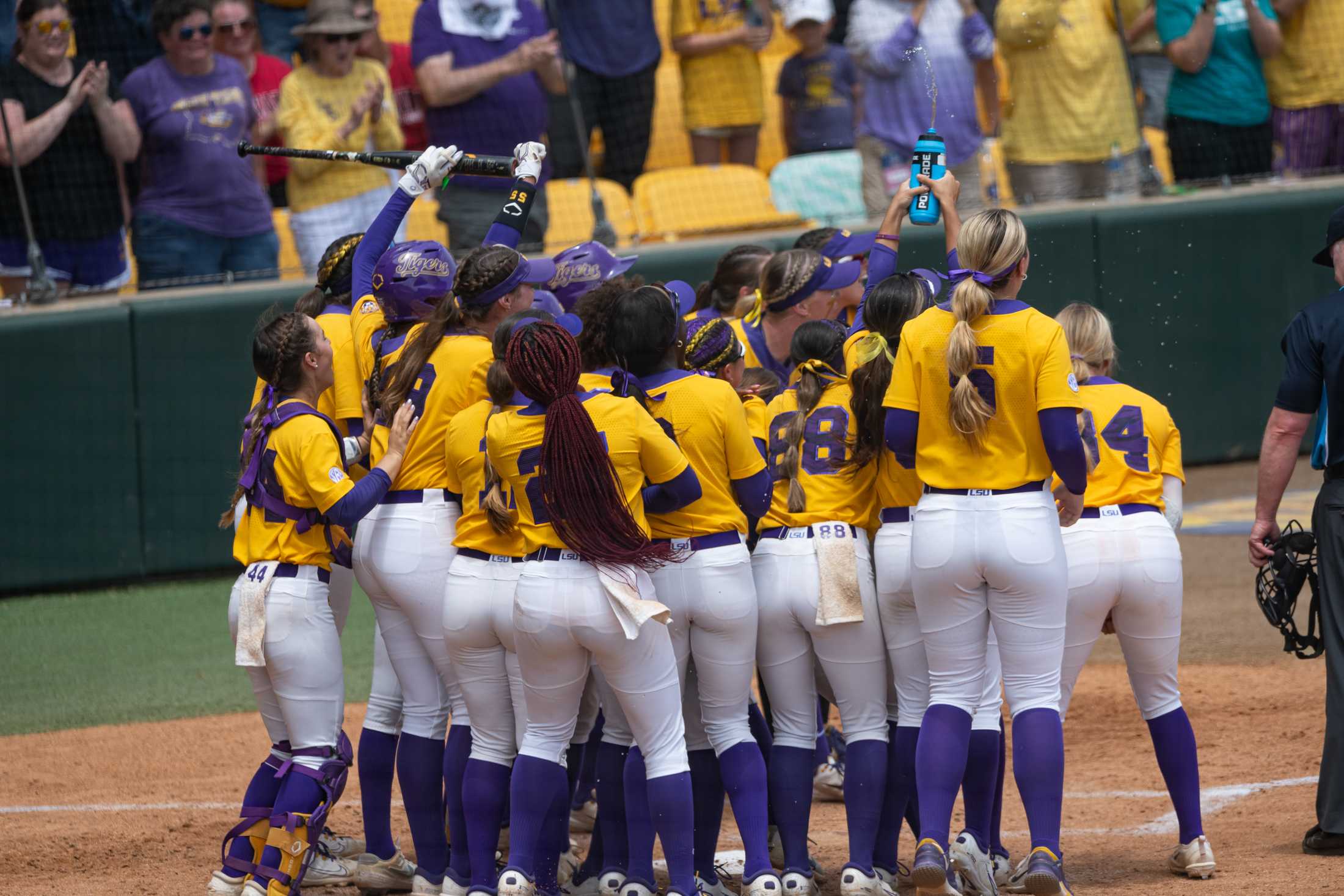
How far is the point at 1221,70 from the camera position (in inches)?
414

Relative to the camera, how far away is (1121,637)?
4.91m

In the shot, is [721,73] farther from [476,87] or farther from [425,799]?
[425,799]

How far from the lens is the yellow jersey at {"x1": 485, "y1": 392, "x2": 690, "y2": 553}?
166 inches

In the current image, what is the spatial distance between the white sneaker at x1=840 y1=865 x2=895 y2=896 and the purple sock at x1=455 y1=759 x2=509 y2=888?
97cm

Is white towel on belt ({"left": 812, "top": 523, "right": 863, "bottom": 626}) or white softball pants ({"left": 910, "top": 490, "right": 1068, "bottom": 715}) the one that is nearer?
white softball pants ({"left": 910, "top": 490, "right": 1068, "bottom": 715})

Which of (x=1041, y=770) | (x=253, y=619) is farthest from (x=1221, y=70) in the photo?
(x=253, y=619)

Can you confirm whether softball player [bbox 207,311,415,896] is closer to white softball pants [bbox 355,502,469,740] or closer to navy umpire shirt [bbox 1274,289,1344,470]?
white softball pants [bbox 355,502,469,740]

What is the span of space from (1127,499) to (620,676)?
1702 millimetres

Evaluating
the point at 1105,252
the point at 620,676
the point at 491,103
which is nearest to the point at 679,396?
the point at 620,676

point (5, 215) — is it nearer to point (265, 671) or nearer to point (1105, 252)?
point (265, 671)

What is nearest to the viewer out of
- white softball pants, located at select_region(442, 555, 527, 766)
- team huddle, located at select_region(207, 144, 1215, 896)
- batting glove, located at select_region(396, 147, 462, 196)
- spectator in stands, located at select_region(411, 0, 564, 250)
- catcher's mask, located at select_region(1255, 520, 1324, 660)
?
team huddle, located at select_region(207, 144, 1215, 896)

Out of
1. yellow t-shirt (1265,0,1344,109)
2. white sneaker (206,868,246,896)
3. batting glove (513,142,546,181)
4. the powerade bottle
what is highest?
yellow t-shirt (1265,0,1344,109)

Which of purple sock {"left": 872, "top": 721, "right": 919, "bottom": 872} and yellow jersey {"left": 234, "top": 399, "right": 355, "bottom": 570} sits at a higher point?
yellow jersey {"left": 234, "top": 399, "right": 355, "bottom": 570}

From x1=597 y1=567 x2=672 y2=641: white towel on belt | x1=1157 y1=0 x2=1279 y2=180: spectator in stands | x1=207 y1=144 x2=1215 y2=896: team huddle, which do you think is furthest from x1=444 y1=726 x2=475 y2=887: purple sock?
x1=1157 y1=0 x2=1279 y2=180: spectator in stands
